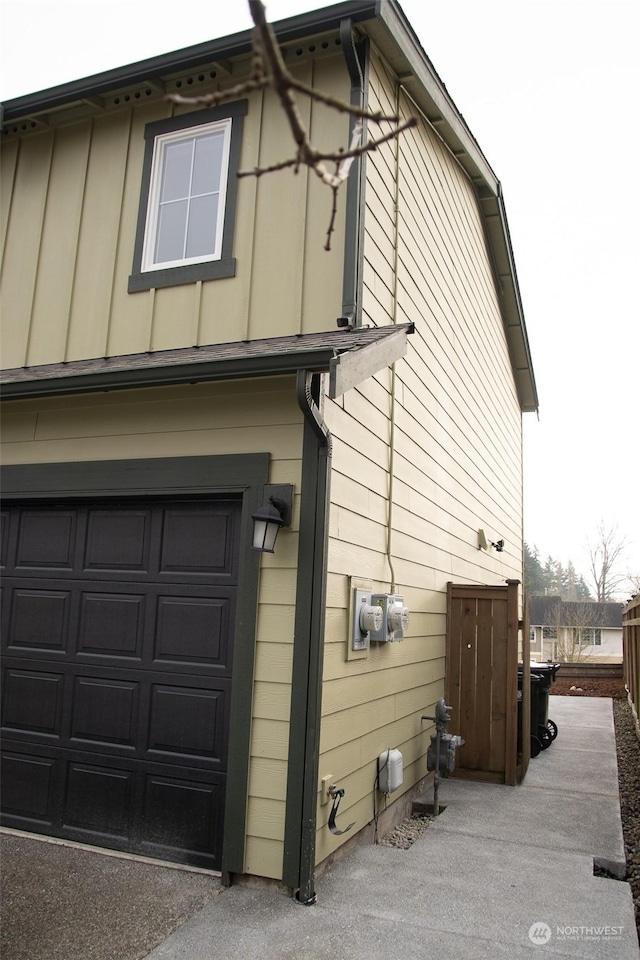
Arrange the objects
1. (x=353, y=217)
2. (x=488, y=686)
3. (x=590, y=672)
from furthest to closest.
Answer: (x=590, y=672) < (x=488, y=686) < (x=353, y=217)

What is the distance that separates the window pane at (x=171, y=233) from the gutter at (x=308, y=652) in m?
1.83

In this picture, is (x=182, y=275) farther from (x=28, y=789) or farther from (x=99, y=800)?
(x=28, y=789)

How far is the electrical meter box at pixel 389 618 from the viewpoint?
A: 4785mm

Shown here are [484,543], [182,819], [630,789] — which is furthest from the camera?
[484,543]

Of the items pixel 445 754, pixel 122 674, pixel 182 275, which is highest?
pixel 182 275

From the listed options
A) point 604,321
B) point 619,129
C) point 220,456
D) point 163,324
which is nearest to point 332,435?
point 220,456

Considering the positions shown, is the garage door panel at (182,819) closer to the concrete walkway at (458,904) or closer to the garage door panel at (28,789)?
the concrete walkway at (458,904)

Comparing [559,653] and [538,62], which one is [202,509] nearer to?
[538,62]

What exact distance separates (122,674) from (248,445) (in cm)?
166

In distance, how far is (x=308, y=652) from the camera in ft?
12.9

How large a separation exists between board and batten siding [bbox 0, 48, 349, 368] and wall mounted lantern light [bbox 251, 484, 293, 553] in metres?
1.15

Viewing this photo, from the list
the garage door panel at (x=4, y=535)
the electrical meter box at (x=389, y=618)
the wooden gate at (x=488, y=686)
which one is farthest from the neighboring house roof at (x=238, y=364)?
the wooden gate at (x=488, y=686)

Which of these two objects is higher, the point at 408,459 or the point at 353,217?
the point at 353,217

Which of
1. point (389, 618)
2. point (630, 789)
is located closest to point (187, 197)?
point (389, 618)
